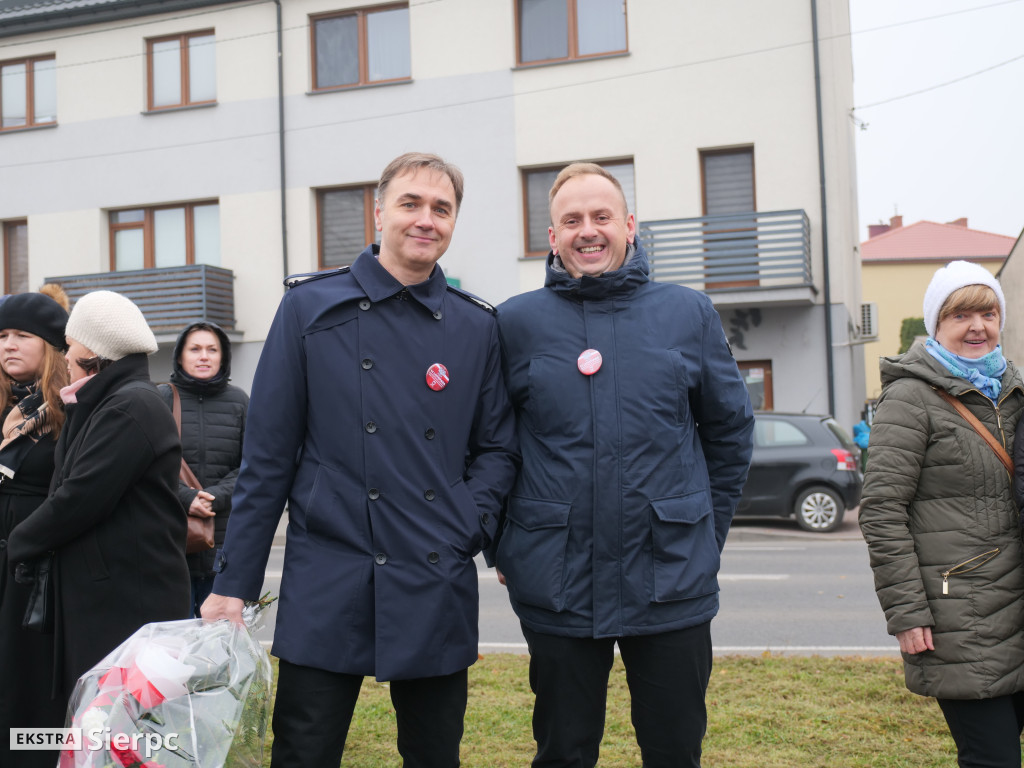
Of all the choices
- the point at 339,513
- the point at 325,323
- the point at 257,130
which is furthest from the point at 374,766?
the point at 257,130

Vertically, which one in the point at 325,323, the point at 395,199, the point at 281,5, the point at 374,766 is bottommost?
the point at 374,766

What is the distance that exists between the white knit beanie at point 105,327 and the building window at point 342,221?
15137 millimetres

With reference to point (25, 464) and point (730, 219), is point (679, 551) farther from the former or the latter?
point (730, 219)

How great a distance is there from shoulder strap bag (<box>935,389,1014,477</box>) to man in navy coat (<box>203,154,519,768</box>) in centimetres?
144

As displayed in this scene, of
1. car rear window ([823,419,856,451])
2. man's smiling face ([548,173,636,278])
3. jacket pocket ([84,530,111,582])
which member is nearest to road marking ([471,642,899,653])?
jacket pocket ([84,530,111,582])

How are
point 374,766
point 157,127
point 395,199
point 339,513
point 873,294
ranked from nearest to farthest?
point 339,513, point 395,199, point 374,766, point 157,127, point 873,294

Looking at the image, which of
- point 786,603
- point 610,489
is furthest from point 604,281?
point 786,603

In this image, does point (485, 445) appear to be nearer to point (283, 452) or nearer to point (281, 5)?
point (283, 452)

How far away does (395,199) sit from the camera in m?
2.97

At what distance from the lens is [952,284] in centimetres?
326

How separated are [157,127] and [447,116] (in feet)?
19.9

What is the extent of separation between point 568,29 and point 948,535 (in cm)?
1616

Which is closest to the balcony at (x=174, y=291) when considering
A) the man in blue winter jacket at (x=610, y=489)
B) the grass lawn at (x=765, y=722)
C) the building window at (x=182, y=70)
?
the building window at (x=182, y=70)

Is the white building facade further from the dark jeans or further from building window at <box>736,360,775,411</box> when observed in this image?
the dark jeans
